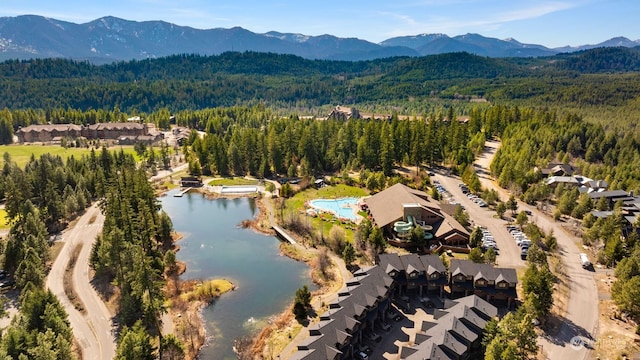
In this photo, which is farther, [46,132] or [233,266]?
[46,132]

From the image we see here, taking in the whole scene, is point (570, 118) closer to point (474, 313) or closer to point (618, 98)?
point (618, 98)

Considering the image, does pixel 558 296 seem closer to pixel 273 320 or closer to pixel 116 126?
pixel 273 320

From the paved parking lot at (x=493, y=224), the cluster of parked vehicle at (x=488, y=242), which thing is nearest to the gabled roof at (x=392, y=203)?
the paved parking lot at (x=493, y=224)

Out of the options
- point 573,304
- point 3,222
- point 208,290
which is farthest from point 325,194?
point 3,222

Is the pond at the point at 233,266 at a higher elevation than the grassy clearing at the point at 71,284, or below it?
below

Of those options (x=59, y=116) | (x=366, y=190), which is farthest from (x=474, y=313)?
(x=59, y=116)

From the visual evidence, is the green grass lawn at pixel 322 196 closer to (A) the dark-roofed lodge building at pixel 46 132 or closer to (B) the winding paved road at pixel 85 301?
(B) the winding paved road at pixel 85 301
